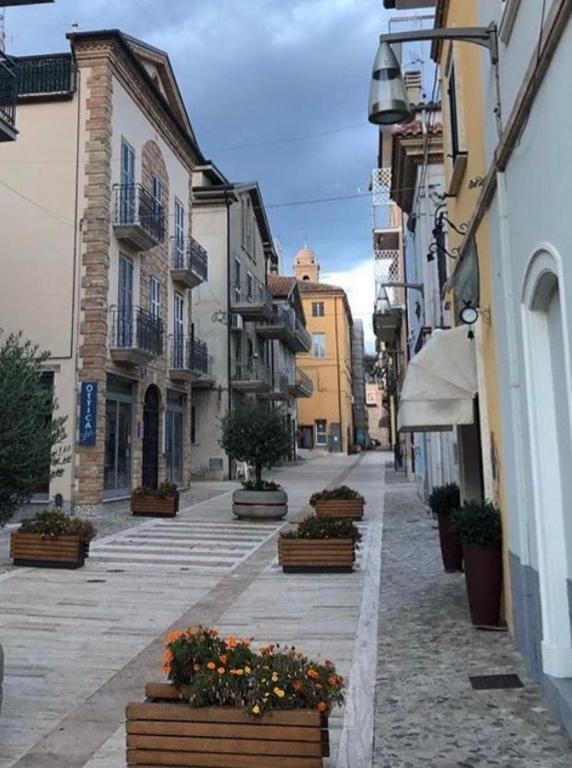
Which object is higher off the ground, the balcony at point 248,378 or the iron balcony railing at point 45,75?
the iron balcony railing at point 45,75

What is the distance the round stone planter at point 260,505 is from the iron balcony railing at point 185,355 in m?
8.12

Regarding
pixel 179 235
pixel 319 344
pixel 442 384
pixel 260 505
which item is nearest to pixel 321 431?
pixel 319 344

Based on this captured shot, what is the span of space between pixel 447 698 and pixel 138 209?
16546 millimetres

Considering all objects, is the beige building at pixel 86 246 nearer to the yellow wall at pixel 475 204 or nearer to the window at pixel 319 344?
the yellow wall at pixel 475 204

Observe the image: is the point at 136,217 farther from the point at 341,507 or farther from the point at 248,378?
the point at 248,378

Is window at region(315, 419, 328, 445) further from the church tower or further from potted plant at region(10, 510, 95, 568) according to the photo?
potted plant at region(10, 510, 95, 568)

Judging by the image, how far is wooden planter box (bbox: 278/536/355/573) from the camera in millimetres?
9172

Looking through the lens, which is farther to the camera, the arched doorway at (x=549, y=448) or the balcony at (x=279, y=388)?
the balcony at (x=279, y=388)

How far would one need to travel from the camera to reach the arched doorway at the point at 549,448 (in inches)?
176

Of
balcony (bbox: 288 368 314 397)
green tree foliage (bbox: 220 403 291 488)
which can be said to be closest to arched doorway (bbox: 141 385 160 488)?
green tree foliage (bbox: 220 403 291 488)

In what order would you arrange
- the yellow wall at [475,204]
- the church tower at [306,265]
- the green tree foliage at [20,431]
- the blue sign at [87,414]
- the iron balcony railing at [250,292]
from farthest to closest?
1. the church tower at [306,265]
2. the iron balcony railing at [250,292]
3. the blue sign at [87,414]
4. the yellow wall at [475,204]
5. the green tree foliage at [20,431]

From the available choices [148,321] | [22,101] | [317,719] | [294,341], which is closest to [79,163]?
[22,101]

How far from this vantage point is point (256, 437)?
16.0 metres

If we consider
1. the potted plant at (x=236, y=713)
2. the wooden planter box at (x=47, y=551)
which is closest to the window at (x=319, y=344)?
the wooden planter box at (x=47, y=551)
